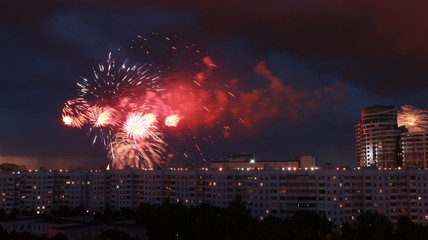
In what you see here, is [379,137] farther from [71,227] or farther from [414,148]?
[71,227]

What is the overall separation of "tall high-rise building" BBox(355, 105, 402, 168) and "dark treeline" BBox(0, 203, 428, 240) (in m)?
86.9

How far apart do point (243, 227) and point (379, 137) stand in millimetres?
111137

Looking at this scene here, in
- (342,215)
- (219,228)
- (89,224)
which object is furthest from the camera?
(342,215)

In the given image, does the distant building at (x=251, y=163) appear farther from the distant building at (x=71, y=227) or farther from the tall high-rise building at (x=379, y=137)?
the distant building at (x=71, y=227)

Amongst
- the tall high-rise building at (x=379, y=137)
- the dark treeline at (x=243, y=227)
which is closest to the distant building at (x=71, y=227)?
the dark treeline at (x=243, y=227)

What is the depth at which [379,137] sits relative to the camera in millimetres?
154500

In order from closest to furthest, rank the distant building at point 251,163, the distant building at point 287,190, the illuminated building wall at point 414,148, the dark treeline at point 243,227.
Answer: the dark treeline at point 243,227 → the distant building at point 287,190 → the distant building at point 251,163 → the illuminated building wall at point 414,148

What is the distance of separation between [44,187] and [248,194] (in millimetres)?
50006

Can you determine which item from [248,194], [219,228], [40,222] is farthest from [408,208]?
[40,222]

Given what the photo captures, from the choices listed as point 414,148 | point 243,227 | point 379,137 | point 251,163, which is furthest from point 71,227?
point 379,137

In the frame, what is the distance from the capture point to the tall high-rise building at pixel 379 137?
490ft

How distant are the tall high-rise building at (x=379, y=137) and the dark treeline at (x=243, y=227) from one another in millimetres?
86946

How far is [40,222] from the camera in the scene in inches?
2594

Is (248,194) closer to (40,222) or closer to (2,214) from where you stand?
(40,222)
